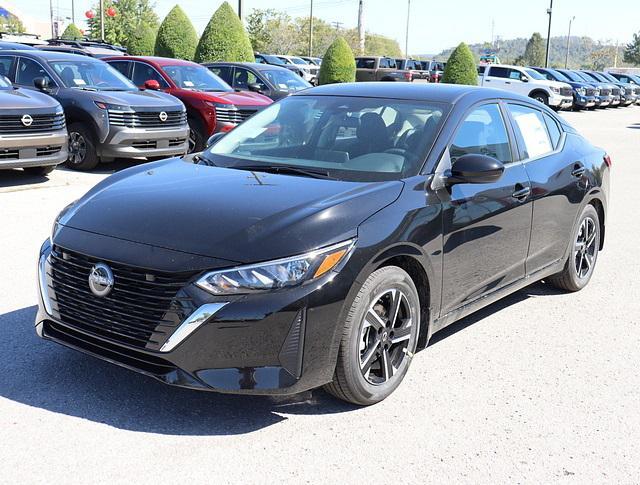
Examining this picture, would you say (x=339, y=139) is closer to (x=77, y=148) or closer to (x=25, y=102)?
(x=25, y=102)

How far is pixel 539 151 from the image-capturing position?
5680 millimetres

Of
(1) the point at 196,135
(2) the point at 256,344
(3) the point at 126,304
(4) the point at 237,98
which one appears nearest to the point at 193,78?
(4) the point at 237,98

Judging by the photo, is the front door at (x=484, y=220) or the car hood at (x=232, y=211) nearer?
the car hood at (x=232, y=211)

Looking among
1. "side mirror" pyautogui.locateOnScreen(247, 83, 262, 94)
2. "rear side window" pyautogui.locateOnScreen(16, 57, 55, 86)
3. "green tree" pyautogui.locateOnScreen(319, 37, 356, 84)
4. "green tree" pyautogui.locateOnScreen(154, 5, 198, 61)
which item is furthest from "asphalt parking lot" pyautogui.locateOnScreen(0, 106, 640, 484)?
"green tree" pyautogui.locateOnScreen(319, 37, 356, 84)

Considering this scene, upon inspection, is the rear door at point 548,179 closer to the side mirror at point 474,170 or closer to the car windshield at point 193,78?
the side mirror at point 474,170

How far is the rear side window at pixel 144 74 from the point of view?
47.4ft

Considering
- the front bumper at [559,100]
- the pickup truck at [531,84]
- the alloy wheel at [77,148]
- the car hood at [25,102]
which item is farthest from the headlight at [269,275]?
the front bumper at [559,100]

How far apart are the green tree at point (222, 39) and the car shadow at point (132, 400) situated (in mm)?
22449

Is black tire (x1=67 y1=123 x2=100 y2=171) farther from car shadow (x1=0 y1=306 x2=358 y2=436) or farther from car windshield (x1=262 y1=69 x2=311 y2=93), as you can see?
car shadow (x1=0 y1=306 x2=358 y2=436)

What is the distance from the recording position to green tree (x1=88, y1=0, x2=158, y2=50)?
65375 mm

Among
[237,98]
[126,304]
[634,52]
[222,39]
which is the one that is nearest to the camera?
[126,304]

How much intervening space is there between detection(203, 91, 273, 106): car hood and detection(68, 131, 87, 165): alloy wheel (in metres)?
2.64

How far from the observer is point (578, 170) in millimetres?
6047

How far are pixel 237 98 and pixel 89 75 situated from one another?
8.56ft
